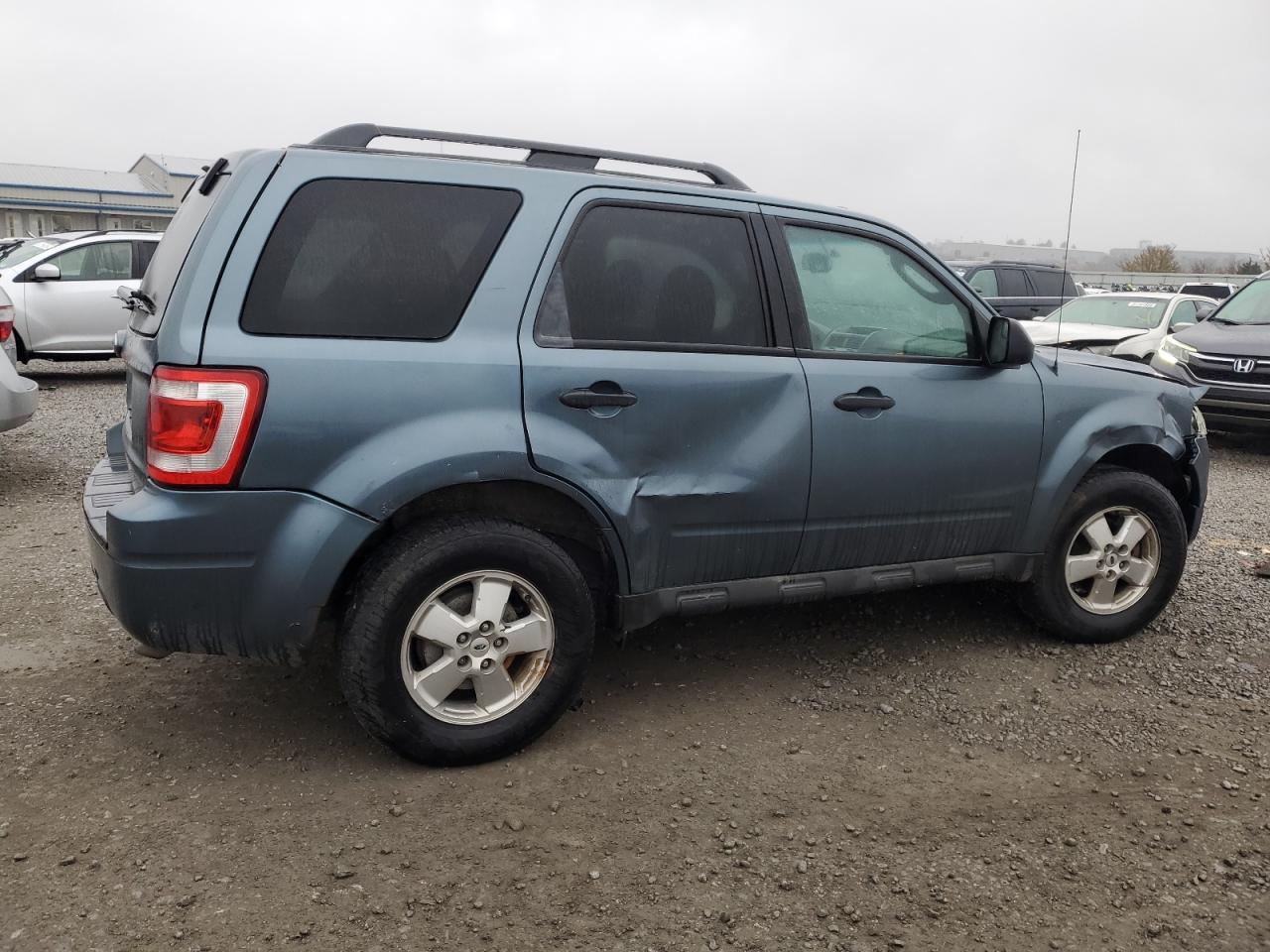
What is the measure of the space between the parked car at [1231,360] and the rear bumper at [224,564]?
8527mm

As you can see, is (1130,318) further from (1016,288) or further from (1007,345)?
(1007,345)

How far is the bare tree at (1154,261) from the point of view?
64.1 m

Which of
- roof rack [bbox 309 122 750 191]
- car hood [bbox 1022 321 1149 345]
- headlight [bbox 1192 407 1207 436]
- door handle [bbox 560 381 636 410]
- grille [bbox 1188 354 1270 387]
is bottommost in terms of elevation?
grille [bbox 1188 354 1270 387]

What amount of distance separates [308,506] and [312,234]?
784 mm

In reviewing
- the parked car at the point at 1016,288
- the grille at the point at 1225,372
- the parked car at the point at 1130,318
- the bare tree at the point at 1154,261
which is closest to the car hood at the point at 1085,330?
the parked car at the point at 1130,318

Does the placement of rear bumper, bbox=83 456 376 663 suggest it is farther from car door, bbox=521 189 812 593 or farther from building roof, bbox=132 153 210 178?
building roof, bbox=132 153 210 178

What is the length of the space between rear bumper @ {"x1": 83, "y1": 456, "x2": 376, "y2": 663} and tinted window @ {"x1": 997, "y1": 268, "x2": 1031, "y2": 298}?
571 inches

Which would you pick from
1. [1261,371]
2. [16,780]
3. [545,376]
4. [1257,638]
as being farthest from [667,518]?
[1261,371]

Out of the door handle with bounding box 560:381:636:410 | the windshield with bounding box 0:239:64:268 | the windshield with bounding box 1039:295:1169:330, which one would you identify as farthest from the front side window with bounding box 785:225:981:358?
the windshield with bounding box 0:239:64:268

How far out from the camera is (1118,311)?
13.0 metres

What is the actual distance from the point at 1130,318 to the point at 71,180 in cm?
5232

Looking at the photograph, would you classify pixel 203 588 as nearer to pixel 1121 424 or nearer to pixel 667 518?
pixel 667 518

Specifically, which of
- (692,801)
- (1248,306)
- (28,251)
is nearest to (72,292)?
(28,251)

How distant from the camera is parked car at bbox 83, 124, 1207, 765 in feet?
9.64
